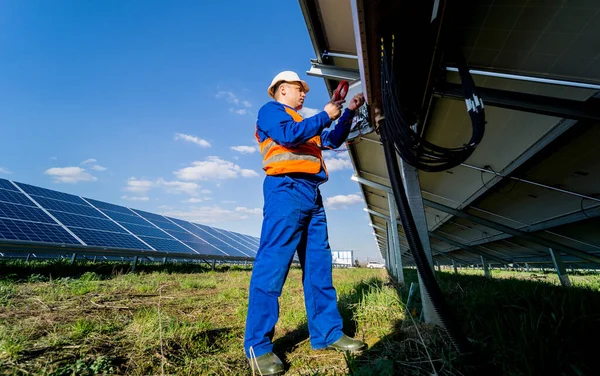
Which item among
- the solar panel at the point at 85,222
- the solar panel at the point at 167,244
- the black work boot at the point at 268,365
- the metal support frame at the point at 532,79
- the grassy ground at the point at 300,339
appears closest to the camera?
the grassy ground at the point at 300,339

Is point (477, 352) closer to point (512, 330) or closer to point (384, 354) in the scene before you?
point (512, 330)

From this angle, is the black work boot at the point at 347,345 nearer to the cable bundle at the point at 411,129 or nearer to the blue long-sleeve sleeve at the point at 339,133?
the cable bundle at the point at 411,129

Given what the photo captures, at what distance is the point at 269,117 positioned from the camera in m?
1.97

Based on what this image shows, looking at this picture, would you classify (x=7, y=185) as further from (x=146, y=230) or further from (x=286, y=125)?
(x=286, y=125)

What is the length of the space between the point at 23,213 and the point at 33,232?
5.66ft

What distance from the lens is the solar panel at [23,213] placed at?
633cm

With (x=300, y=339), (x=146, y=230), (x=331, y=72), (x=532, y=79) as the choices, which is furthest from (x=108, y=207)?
(x=532, y=79)

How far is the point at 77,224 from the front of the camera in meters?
7.35

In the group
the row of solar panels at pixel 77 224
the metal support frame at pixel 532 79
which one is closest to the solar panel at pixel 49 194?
the row of solar panels at pixel 77 224

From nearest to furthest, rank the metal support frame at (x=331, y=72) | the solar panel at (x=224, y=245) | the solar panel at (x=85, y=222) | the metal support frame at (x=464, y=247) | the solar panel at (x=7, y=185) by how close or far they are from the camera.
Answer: the metal support frame at (x=331, y=72)
the solar panel at (x=85, y=222)
the solar panel at (x=7, y=185)
the metal support frame at (x=464, y=247)
the solar panel at (x=224, y=245)

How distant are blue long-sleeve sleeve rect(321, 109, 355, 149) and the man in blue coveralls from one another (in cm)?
6

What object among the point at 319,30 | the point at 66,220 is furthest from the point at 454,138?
the point at 66,220

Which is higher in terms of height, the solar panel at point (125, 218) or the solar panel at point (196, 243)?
the solar panel at point (125, 218)

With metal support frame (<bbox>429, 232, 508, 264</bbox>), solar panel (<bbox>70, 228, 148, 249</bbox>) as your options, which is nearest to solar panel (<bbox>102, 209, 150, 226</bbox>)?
solar panel (<bbox>70, 228, 148, 249</bbox>)
